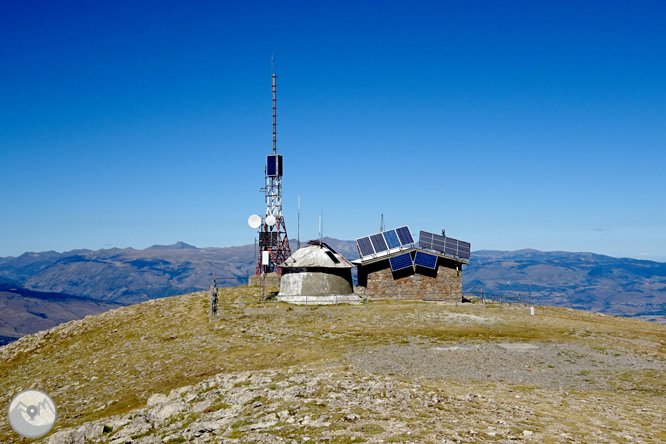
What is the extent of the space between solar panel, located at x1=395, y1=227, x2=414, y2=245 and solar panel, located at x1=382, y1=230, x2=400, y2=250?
45 cm

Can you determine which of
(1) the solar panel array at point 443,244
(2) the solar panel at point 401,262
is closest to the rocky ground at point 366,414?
(2) the solar panel at point 401,262

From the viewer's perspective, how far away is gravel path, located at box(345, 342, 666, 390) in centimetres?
2038

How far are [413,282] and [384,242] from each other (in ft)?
17.8

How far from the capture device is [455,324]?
115 ft

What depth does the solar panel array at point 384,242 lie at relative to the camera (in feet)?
168

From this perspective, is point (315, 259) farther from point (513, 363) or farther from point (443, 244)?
point (513, 363)

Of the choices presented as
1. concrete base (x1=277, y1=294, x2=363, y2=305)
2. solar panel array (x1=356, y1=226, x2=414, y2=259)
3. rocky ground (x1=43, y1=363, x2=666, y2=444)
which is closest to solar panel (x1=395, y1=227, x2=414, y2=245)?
solar panel array (x1=356, y1=226, x2=414, y2=259)

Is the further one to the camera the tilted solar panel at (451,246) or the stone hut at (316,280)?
the tilted solar panel at (451,246)

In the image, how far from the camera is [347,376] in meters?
18.9

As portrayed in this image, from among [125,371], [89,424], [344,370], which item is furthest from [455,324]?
[89,424]

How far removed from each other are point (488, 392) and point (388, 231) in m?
35.4

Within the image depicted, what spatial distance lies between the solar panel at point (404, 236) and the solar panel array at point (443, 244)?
111cm

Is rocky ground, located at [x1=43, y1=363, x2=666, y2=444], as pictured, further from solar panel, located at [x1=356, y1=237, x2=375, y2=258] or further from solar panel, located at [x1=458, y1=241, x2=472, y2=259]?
solar panel, located at [x1=458, y1=241, x2=472, y2=259]

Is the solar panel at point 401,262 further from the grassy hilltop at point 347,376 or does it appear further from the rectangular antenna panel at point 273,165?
the rectangular antenna panel at point 273,165
